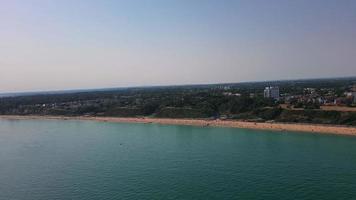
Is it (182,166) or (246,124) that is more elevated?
(246,124)

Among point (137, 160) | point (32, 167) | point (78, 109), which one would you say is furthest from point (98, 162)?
point (78, 109)

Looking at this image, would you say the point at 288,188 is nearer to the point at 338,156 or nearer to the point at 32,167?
the point at 338,156

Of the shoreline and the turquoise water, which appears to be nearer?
the turquoise water

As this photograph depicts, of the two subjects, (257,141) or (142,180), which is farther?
(257,141)

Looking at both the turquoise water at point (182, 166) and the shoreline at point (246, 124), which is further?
the shoreline at point (246, 124)

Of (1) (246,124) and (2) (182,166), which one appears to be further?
(1) (246,124)

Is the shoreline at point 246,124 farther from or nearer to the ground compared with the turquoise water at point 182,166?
farther from the ground

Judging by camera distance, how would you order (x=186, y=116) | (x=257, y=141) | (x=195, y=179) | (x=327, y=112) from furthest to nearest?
(x=186, y=116) → (x=327, y=112) → (x=257, y=141) → (x=195, y=179)

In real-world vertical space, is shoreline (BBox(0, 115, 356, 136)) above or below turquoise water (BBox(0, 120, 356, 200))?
above
